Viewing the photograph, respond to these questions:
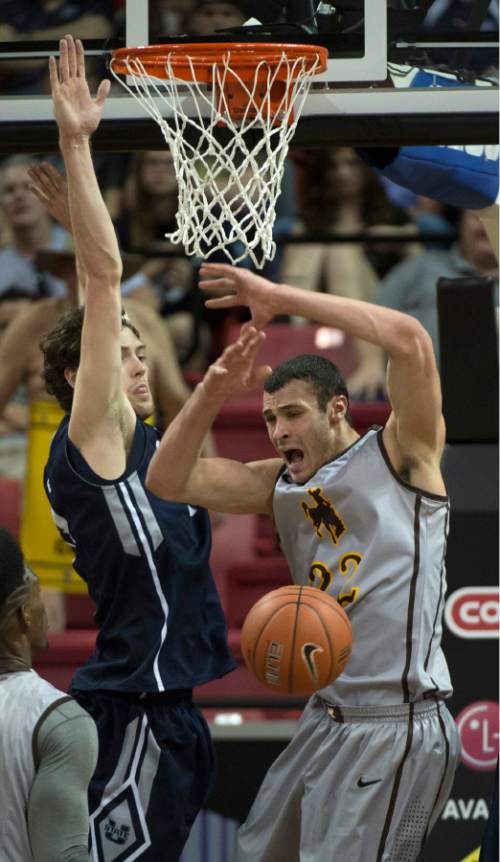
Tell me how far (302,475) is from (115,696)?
2.71ft

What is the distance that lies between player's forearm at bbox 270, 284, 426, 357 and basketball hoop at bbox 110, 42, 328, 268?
0.35m

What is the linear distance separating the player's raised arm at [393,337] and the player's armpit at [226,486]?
440 millimetres

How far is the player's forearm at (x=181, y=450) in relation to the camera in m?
3.93

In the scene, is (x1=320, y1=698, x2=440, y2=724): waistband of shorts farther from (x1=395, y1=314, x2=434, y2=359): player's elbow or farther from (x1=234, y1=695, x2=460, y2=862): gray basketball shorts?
(x1=395, y1=314, x2=434, y2=359): player's elbow

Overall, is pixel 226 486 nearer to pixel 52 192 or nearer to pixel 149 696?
pixel 149 696

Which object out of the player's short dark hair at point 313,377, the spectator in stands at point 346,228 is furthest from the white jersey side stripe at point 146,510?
the spectator in stands at point 346,228

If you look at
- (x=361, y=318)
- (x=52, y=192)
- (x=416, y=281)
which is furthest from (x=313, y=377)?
(x=416, y=281)

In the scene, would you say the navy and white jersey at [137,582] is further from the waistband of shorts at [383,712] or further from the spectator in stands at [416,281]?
→ the spectator in stands at [416,281]

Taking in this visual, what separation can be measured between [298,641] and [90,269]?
115cm

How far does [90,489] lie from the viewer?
3.92 metres

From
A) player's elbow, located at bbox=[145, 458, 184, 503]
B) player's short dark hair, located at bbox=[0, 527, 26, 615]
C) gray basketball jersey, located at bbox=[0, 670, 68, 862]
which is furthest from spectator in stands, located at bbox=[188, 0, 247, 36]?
gray basketball jersey, located at bbox=[0, 670, 68, 862]

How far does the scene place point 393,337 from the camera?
3.79 m

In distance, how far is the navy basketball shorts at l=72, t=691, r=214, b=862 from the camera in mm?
3842

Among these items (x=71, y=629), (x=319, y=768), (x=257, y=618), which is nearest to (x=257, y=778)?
(x=319, y=768)
